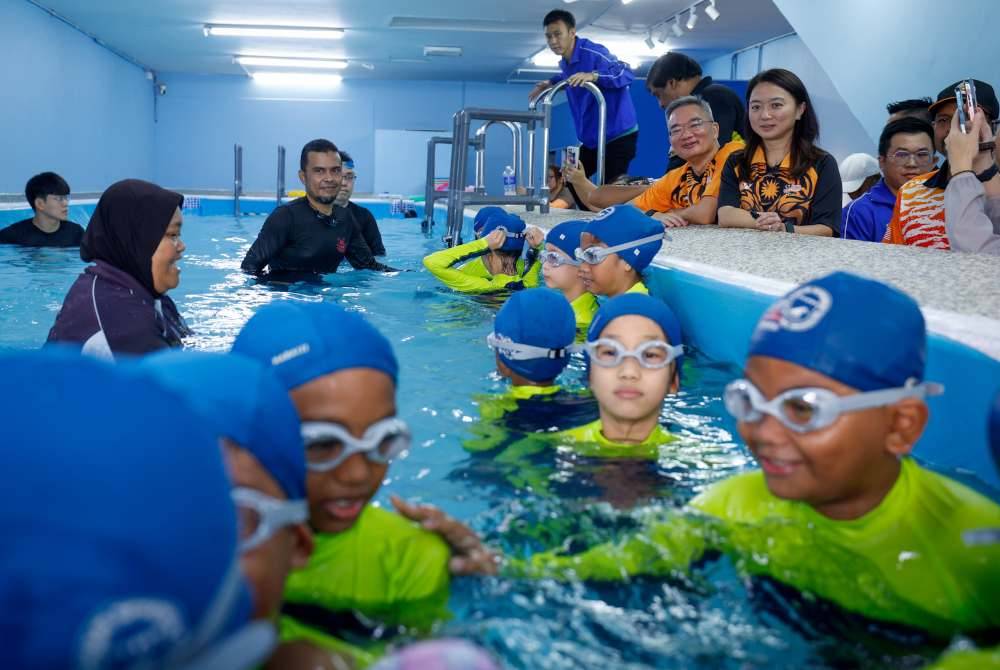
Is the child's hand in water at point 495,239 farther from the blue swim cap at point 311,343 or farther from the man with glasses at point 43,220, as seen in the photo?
the man with glasses at point 43,220

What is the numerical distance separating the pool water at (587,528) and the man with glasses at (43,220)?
4.68 metres

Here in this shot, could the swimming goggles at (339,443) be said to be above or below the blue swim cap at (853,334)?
below

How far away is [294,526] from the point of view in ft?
4.83

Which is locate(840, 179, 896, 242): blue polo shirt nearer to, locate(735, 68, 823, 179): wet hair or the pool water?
locate(735, 68, 823, 179): wet hair

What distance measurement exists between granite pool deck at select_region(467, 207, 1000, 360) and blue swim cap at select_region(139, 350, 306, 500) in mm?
2025

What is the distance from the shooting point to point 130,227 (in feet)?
11.8

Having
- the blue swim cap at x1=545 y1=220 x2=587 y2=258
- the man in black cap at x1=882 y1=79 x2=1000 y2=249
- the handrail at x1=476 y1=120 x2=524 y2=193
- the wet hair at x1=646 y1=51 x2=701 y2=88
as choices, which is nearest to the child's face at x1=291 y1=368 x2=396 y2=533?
the blue swim cap at x1=545 y1=220 x2=587 y2=258

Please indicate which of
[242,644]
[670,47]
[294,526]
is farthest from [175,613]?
[670,47]

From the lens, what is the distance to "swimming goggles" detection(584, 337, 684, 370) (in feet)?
10.6

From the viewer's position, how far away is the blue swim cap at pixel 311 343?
75.3 inches

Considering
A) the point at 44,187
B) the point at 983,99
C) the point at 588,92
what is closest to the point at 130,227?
the point at 983,99

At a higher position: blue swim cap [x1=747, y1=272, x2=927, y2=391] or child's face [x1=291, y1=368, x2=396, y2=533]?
blue swim cap [x1=747, y1=272, x2=927, y2=391]

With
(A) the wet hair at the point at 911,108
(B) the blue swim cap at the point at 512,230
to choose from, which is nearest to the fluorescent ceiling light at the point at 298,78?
(B) the blue swim cap at the point at 512,230

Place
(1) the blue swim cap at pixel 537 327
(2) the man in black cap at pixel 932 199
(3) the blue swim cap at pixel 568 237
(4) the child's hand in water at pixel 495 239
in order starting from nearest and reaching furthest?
(1) the blue swim cap at pixel 537 327 < (2) the man in black cap at pixel 932 199 < (3) the blue swim cap at pixel 568 237 < (4) the child's hand in water at pixel 495 239
